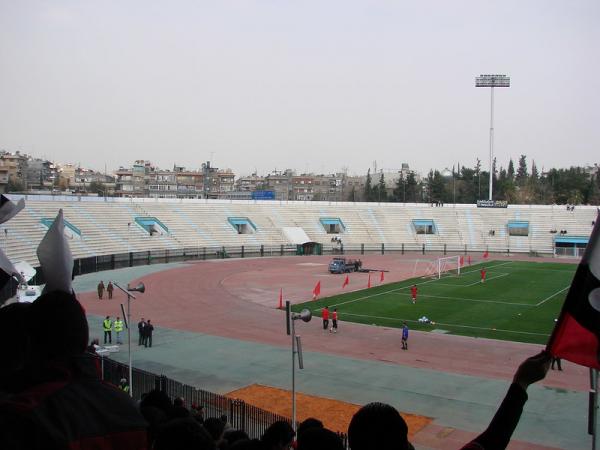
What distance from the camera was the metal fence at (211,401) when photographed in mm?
14461

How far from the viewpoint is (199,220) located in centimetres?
6975

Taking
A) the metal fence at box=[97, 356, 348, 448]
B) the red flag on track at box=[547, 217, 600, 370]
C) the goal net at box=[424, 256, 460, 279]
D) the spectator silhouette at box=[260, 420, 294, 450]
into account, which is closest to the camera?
the red flag on track at box=[547, 217, 600, 370]

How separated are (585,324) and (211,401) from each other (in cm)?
1267

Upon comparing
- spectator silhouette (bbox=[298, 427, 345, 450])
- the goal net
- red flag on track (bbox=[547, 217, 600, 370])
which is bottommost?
the goal net

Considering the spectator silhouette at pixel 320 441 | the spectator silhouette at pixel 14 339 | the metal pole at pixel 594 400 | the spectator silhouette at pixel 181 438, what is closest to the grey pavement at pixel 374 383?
the metal pole at pixel 594 400

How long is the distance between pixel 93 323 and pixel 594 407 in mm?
26779

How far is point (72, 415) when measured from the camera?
2260 millimetres

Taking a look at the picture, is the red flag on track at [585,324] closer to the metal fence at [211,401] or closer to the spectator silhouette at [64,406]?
the spectator silhouette at [64,406]

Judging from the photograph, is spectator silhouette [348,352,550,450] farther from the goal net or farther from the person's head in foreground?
the goal net

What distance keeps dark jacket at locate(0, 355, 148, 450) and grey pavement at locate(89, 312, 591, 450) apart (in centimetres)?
1470

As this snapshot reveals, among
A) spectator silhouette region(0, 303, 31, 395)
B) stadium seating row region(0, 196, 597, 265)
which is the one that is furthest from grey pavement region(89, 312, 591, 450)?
stadium seating row region(0, 196, 597, 265)

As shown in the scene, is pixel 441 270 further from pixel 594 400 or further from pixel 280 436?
pixel 280 436

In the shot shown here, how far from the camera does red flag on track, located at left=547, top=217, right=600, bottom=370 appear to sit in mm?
4438

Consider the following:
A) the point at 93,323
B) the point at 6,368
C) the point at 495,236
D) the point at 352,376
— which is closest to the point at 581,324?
the point at 6,368
